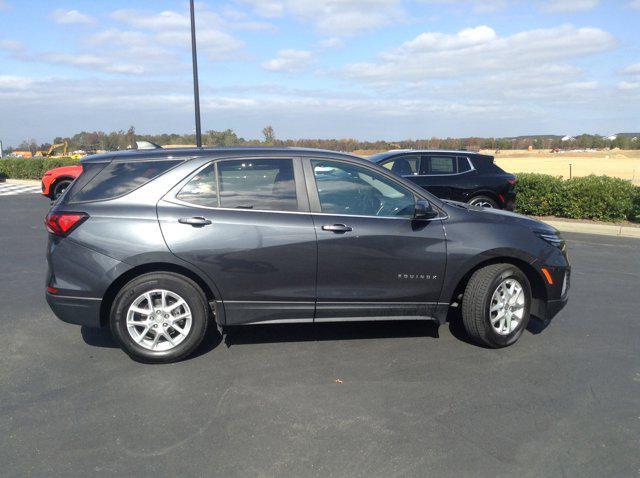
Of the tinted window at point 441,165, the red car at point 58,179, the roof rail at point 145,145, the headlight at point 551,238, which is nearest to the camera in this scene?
the headlight at point 551,238

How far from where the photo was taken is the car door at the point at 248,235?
13.9 ft

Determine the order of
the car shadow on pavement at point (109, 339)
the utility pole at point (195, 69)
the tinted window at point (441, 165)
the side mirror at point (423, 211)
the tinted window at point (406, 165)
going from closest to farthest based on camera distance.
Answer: the side mirror at point (423, 211)
the car shadow on pavement at point (109, 339)
the tinted window at point (406, 165)
the tinted window at point (441, 165)
the utility pole at point (195, 69)

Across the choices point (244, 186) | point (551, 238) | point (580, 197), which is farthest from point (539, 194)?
point (244, 186)

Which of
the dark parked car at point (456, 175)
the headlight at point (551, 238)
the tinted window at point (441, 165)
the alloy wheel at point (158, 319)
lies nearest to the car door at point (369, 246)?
the headlight at point (551, 238)

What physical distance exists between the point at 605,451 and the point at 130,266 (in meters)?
3.40

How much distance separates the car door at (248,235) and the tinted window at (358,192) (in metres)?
0.20

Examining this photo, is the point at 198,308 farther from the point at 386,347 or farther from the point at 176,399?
the point at 386,347

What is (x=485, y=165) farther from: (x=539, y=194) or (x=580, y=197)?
(x=580, y=197)

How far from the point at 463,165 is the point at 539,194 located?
9.81 feet

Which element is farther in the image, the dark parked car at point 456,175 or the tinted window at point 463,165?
the tinted window at point 463,165

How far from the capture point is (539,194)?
42.6 feet

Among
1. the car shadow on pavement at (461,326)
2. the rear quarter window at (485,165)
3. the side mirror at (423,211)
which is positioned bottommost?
the car shadow on pavement at (461,326)

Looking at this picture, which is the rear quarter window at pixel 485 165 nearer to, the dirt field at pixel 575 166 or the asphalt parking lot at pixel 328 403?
the dirt field at pixel 575 166

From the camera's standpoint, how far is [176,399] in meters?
3.75
